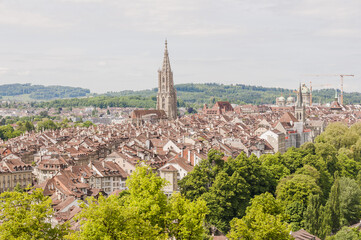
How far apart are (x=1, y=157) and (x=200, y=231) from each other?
69488 mm

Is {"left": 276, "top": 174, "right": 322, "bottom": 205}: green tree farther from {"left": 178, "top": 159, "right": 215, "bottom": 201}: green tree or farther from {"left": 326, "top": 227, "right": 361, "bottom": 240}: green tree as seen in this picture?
{"left": 326, "top": 227, "right": 361, "bottom": 240}: green tree

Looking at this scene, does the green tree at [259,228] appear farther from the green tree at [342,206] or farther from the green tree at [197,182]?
the green tree at [342,206]

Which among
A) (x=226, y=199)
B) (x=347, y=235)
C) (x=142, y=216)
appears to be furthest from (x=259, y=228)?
(x=226, y=199)

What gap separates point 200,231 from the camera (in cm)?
3362

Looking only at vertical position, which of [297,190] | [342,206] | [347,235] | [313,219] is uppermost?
[297,190]

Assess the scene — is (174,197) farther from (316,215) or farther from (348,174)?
(348,174)

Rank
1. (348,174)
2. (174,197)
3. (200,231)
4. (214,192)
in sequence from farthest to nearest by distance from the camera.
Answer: (348,174)
(214,192)
(174,197)
(200,231)

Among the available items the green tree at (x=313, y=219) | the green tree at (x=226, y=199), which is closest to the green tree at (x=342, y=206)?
the green tree at (x=313, y=219)

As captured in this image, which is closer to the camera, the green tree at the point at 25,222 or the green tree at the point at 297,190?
the green tree at the point at 25,222

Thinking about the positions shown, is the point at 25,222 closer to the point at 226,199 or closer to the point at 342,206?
the point at 226,199

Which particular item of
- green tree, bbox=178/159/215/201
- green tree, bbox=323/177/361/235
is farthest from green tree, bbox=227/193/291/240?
green tree, bbox=323/177/361/235

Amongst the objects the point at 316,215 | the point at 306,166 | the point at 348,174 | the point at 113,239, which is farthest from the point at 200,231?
the point at 348,174

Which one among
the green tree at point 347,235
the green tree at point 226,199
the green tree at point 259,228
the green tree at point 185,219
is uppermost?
the green tree at point 185,219

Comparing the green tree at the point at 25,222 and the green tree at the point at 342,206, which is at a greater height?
the green tree at the point at 25,222
